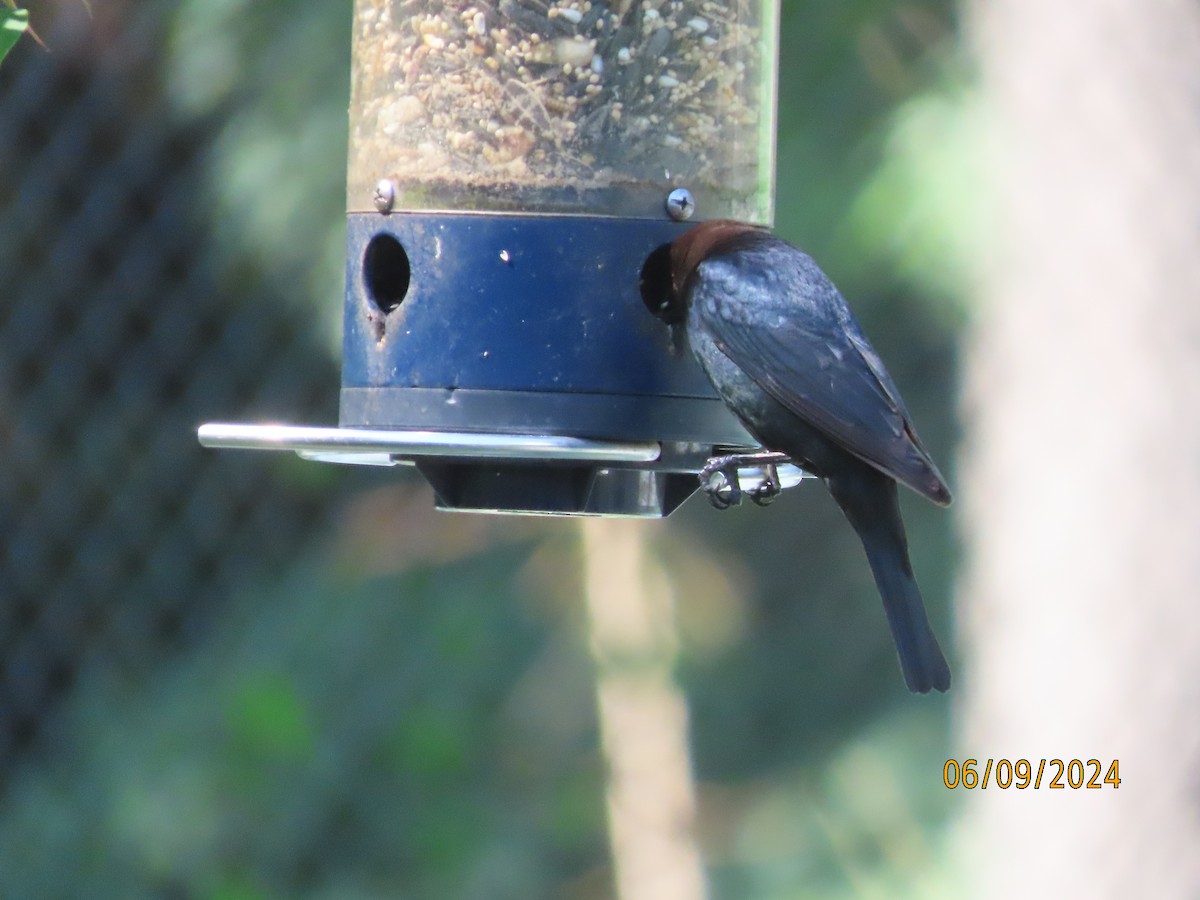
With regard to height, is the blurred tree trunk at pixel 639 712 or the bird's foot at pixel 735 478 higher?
the bird's foot at pixel 735 478

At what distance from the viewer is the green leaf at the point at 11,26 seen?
1.69 metres

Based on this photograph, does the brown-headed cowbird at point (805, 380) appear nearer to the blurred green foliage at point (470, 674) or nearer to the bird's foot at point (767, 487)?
the bird's foot at point (767, 487)

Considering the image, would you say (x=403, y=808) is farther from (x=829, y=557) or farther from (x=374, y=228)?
(x=374, y=228)

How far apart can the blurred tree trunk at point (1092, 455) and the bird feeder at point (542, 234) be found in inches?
56.3

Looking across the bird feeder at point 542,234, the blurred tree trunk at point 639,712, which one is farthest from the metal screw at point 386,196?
the blurred tree trunk at point 639,712

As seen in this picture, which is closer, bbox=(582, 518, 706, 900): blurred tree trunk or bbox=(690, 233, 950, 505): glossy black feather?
bbox=(690, 233, 950, 505): glossy black feather

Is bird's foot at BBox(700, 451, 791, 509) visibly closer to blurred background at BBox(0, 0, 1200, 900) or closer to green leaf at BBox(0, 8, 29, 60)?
green leaf at BBox(0, 8, 29, 60)

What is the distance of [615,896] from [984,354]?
188cm

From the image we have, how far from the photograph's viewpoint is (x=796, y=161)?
15.0ft

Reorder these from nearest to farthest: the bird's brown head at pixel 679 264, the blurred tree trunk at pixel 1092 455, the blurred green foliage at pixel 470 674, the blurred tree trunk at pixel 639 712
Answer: the bird's brown head at pixel 679 264
the blurred tree trunk at pixel 1092 455
the blurred green foliage at pixel 470 674
the blurred tree trunk at pixel 639 712

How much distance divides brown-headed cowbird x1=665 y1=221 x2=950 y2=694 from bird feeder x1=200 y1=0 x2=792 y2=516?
0.07 m

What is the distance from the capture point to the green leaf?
5.55ft

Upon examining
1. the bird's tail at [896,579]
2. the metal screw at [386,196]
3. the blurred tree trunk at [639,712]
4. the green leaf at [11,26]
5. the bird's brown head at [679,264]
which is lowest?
the blurred tree trunk at [639,712]

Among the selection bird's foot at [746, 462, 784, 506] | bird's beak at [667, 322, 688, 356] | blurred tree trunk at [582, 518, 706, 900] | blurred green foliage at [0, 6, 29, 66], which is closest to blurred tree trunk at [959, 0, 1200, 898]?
blurred tree trunk at [582, 518, 706, 900]
